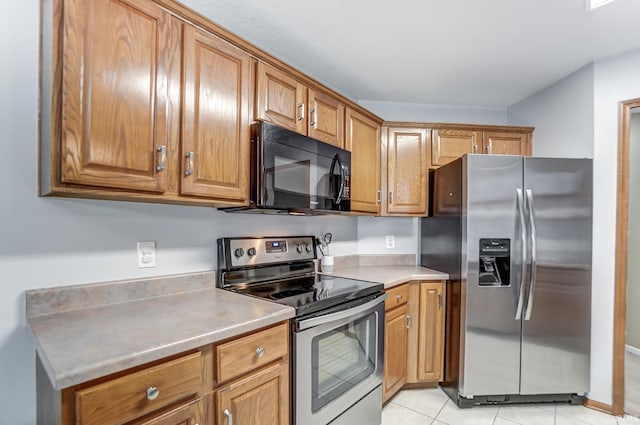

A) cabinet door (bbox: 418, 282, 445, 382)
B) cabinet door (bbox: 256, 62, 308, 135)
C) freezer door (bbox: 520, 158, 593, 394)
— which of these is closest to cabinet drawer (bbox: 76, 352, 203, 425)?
cabinet door (bbox: 256, 62, 308, 135)

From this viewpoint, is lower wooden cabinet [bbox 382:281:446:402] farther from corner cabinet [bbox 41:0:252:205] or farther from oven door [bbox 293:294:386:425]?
corner cabinet [bbox 41:0:252:205]

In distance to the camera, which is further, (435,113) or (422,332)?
(435,113)

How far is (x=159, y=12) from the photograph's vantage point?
4.17 feet

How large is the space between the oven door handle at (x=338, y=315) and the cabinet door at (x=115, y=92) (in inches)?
32.4

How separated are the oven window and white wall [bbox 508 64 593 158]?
1.95 m

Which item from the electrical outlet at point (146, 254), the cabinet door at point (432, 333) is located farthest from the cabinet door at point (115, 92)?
the cabinet door at point (432, 333)

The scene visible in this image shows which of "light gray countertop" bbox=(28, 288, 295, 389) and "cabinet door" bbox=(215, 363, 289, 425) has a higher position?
"light gray countertop" bbox=(28, 288, 295, 389)

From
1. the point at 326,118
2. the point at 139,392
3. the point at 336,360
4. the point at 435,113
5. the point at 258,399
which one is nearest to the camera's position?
the point at 139,392

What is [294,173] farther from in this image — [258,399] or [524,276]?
[524,276]

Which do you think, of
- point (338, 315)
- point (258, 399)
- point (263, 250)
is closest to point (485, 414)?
point (338, 315)

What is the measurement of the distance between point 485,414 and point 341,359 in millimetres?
1197

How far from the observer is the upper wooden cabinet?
1.67 metres

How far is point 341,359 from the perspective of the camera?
170cm

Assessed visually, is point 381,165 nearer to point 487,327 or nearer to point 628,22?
point 487,327
